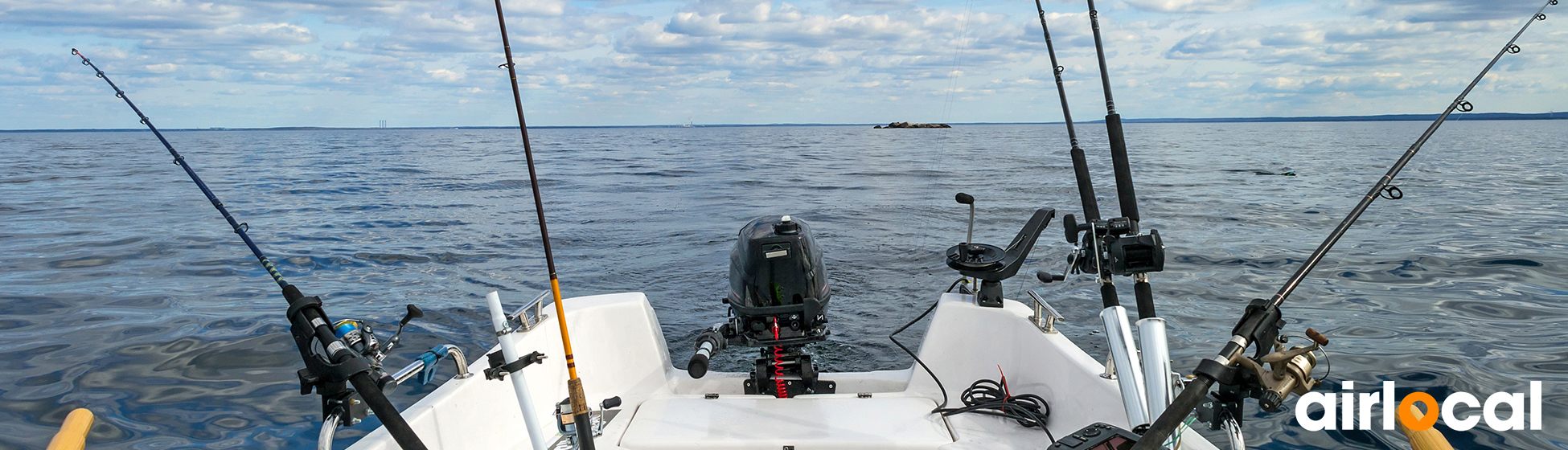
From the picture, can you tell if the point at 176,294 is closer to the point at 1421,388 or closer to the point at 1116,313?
the point at 1116,313

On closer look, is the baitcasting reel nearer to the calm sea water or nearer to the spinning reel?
the spinning reel

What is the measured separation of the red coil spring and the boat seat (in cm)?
4

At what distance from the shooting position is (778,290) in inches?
133

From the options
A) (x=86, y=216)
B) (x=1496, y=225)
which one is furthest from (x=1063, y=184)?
(x=86, y=216)

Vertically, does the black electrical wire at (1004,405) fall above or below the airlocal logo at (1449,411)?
above

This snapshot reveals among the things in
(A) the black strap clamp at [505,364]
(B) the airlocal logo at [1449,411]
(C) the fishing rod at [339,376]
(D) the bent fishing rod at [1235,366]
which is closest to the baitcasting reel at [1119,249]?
(D) the bent fishing rod at [1235,366]

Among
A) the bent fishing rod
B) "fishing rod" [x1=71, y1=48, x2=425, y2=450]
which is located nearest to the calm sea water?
"fishing rod" [x1=71, y1=48, x2=425, y2=450]

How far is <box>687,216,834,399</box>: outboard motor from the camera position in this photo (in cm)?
330

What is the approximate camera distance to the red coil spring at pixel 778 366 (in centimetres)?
325

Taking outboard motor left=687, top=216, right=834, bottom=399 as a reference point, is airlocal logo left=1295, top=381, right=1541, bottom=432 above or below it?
below

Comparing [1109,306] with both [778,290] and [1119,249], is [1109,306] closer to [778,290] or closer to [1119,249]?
[1119,249]

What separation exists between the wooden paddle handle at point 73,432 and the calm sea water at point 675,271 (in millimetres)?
2676

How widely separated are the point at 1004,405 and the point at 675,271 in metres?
5.31

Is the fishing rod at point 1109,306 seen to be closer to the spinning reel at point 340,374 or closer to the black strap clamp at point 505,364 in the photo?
the black strap clamp at point 505,364
